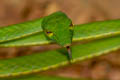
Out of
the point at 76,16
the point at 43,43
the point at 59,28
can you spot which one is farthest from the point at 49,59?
the point at 76,16

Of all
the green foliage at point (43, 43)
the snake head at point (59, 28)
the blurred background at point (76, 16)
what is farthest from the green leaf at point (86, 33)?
the blurred background at point (76, 16)

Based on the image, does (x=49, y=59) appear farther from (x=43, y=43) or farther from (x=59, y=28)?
(x=59, y=28)

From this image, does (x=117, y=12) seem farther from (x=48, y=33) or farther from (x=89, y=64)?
(x=48, y=33)

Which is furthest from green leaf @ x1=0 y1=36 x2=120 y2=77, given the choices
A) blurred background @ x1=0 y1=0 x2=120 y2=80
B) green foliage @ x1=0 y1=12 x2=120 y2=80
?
blurred background @ x1=0 y1=0 x2=120 y2=80

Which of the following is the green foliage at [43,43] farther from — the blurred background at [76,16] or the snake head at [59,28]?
the blurred background at [76,16]

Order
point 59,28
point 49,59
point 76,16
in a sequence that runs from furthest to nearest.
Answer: point 76,16, point 49,59, point 59,28

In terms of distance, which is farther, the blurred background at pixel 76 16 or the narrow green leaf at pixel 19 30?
the blurred background at pixel 76 16
